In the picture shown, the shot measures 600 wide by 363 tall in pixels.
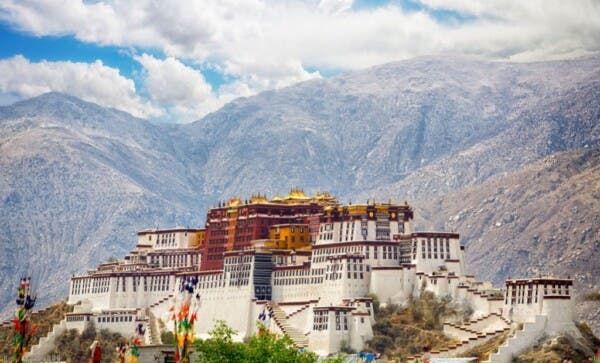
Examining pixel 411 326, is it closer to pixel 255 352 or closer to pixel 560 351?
pixel 560 351

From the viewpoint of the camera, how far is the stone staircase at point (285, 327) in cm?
18388

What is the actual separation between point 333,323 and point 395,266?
1305cm

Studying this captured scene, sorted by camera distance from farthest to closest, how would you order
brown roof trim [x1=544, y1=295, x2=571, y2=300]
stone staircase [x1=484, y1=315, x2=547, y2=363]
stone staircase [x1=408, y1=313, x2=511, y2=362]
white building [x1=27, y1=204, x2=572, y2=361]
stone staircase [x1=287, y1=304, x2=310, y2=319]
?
stone staircase [x1=287, y1=304, x2=310, y2=319]
white building [x1=27, y1=204, x2=572, y2=361]
stone staircase [x1=408, y1=313, x2=511, y2=362]
brown roof trim [x1=544, y1=295, x2=571, y2=300]
stone staircase [x1=484, y1=315, x2=547, y2=363]

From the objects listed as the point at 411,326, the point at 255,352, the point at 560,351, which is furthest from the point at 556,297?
the point at 255,352

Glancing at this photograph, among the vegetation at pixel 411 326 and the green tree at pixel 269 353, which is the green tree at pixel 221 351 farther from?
the vegetation at pixel 411 326

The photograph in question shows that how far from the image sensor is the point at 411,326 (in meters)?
183

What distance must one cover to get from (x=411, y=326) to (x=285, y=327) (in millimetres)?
15123

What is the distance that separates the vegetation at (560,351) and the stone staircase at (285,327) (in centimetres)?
2914

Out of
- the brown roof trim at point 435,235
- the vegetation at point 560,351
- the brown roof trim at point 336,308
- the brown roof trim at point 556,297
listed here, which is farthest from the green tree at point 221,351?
the brown roof trim at point 435,235

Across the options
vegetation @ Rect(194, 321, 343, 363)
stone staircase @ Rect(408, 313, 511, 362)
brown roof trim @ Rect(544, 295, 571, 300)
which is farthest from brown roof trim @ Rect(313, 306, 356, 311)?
vegetation @ Rect(194, 321, 343, 363)

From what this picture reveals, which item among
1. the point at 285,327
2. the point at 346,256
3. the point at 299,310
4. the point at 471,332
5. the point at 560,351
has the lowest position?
the point at 560,351

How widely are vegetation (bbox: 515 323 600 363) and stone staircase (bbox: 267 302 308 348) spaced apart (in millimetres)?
29142

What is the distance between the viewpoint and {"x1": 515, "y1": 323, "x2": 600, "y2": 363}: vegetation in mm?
162125

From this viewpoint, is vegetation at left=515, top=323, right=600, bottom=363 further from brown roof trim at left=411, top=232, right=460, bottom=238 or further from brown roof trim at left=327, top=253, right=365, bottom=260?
brown roof trim at left=327, top=253, right=365, bottom=260
